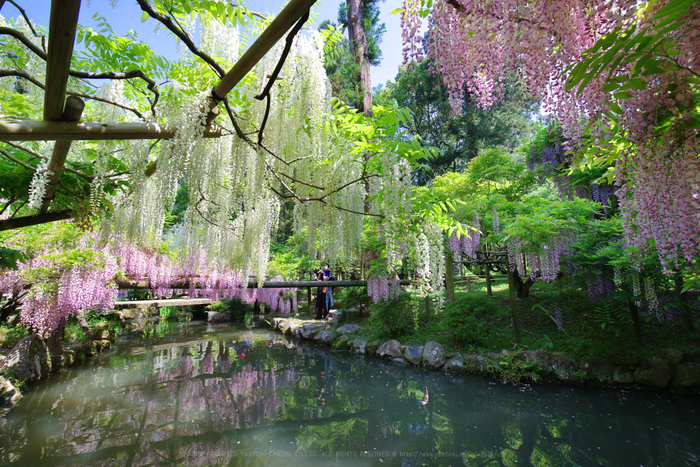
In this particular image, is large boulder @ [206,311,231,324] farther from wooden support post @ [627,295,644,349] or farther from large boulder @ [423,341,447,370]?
wooden support post @ [627,295,644,349]

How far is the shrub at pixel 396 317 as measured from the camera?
658 cm

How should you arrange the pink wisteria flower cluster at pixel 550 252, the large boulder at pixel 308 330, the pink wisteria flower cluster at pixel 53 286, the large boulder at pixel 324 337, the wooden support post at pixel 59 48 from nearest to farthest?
the wooden support post at pixel 59 48 < the pink wisteria flower cluster at pixel 53 286 < the pink wisteria flower cluster at pixel 550 252 < the large boulder at pixel 324 337 < the large boulder at pixel 308 330

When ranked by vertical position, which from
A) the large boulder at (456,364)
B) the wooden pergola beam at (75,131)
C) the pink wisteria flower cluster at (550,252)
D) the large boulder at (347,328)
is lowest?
the large boulder at (456,364)

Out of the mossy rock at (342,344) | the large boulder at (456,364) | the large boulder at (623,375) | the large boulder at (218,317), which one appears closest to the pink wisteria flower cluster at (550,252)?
the large boulder at (623,375)

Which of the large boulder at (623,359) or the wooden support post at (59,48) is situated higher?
the wooden support post at (59,48)

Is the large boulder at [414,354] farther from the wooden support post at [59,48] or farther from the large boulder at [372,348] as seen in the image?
the wooden support post at [59,48]

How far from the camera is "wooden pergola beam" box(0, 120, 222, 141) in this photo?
4.99ft

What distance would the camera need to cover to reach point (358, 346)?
7.01m

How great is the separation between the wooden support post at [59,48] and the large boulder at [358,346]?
6570 millimetres

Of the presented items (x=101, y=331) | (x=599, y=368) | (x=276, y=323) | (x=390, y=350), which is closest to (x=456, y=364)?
(x=390, y=350)

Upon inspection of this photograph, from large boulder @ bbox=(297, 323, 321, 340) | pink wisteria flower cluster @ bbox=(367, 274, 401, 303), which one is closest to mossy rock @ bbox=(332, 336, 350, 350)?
large boulder @ bbox=(297, 323, 321, 340)

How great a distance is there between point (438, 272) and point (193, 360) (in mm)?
5459

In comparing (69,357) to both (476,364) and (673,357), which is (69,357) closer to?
(476,364)

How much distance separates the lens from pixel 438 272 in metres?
4.36
